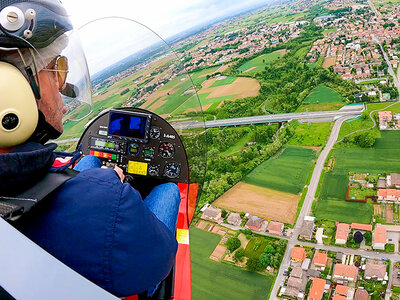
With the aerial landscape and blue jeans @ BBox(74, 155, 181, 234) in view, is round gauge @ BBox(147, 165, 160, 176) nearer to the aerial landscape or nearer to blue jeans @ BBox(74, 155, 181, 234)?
the aerial landscape

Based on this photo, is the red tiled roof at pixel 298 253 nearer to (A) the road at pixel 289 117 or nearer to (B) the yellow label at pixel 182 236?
(B) the yellow label at pixel 182 236

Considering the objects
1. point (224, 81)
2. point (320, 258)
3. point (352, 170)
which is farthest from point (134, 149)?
point (224, 81)

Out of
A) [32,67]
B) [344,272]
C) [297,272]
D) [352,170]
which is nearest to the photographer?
[32,67]

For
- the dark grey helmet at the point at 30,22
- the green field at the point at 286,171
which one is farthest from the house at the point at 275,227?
the dark grey helmet at the point at 30,22

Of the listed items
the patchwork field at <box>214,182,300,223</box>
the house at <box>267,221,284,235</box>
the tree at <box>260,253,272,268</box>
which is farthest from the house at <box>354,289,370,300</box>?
the patchwork field at <box>214,182,300,223</box>

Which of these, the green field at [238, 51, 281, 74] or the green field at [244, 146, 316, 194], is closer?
the green field at [244, 146, 316, 194]

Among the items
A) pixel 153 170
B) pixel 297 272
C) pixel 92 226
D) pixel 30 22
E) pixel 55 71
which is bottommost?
pixel 297 272

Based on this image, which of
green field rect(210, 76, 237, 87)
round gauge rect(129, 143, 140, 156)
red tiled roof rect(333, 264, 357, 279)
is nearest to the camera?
round gauge rect(129, 143, 140, 156)

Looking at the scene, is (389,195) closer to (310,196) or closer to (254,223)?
(310,196)
